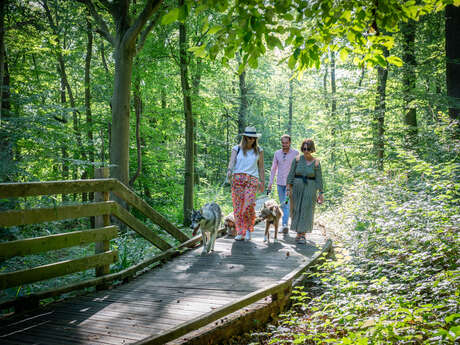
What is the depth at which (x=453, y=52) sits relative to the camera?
9367mm

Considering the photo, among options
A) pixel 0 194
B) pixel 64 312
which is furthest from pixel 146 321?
pixel 0 194

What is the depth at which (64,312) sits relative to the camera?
15.2 ft

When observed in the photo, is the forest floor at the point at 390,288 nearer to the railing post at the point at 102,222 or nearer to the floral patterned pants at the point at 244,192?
the floral patterned pants at the point at 244,192

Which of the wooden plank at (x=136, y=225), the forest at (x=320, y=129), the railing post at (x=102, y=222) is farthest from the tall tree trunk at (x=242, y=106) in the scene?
the railing post at (x=102, y=222)

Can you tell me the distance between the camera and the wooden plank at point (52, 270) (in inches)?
172

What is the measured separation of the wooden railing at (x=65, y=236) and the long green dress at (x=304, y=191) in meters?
3.06

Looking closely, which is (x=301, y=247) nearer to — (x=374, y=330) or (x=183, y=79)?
(x=374, y=330)

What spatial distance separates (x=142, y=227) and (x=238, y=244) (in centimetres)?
243

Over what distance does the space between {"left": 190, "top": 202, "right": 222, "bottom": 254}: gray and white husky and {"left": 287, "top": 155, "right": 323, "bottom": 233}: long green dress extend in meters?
1.75

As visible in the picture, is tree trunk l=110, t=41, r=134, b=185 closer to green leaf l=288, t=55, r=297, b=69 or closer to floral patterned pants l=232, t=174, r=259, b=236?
floral patterned pants l=232, t=174, r=259, b=236

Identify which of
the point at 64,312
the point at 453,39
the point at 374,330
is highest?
the point at 453,39

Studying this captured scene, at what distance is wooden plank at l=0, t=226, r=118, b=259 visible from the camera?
14.4 feet

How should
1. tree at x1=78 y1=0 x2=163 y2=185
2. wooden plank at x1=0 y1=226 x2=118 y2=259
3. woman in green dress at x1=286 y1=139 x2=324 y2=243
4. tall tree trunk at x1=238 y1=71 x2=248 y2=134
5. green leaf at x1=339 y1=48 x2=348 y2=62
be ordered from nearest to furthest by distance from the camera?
green leaf at x1=339 y1=48 x2=348 y2=62, wooden plank at x1=0 y1=226 x2=118 y2=259, woman in green dress at x1=286 y1=139 x2=324 y2=243, tree at x1=78 y1=0 x2=163 y2=185, tall tree trunk at x1=238 y1=71 x2=248 y2=134

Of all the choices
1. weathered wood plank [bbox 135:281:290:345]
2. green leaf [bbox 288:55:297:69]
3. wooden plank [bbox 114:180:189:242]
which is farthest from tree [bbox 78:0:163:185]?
green leaf [bbox 288:55:297:69]
